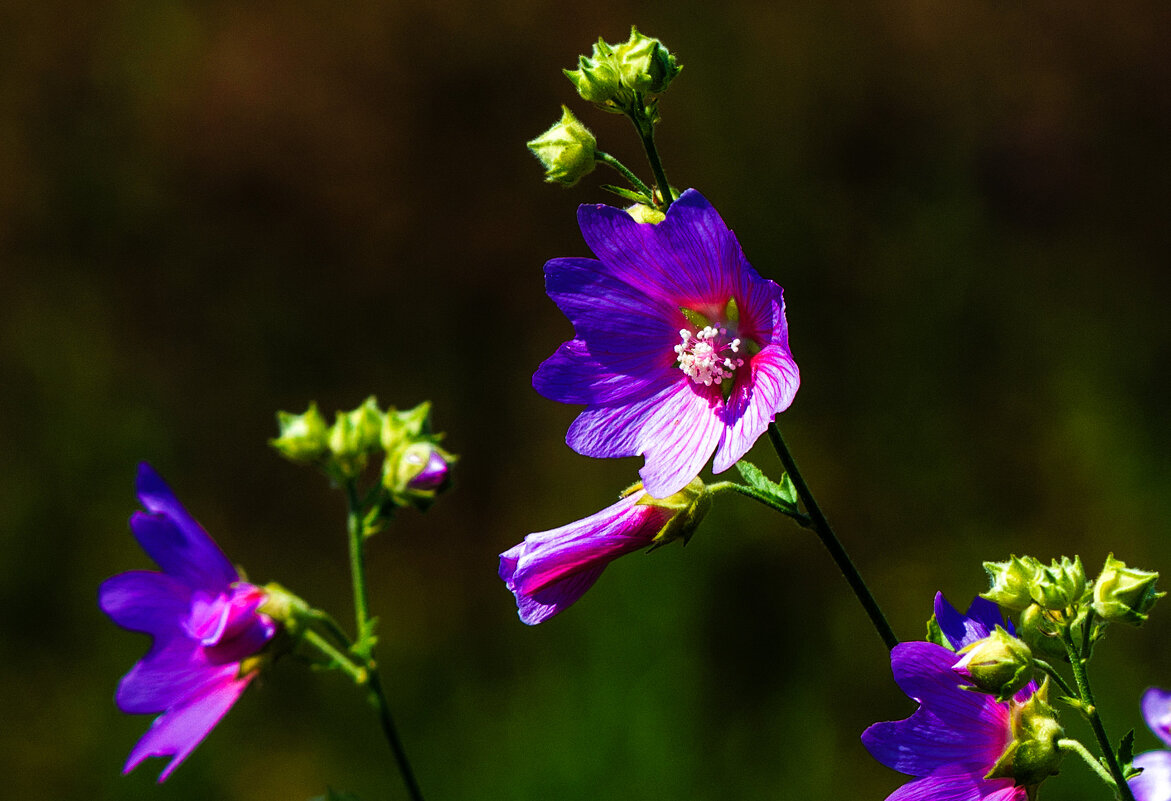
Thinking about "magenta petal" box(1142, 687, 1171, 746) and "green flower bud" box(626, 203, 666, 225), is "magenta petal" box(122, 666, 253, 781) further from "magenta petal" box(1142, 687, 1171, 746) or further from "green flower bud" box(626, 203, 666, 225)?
"magenta petal" box(1142, 687, 1171, 746)

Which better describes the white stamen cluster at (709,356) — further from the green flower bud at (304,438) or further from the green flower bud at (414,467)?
the green flower bud at (304,438)

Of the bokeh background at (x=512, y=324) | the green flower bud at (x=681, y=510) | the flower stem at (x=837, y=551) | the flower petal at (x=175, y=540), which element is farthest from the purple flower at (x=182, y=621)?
the bokeh background at (x=512, y=324)

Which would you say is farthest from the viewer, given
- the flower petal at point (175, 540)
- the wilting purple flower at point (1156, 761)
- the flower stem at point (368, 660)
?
the flower petal at point (175, 540)

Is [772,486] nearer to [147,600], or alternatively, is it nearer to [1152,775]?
[1152,775]

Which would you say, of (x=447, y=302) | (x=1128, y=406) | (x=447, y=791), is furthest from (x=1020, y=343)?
(x=447, y=791)

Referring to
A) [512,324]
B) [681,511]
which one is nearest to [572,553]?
[681,511]

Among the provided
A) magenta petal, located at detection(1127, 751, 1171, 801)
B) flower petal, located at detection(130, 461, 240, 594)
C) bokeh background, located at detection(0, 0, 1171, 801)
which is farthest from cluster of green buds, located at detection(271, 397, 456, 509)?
bokeh background, located at detection(0, 0, 1171, 801)
